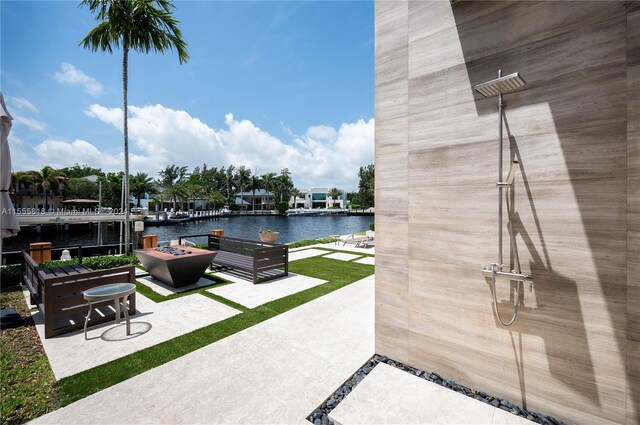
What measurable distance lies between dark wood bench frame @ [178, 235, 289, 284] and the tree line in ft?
83.5

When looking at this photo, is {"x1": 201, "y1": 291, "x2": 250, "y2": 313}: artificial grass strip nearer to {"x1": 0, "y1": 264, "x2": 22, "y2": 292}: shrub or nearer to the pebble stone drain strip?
the pebble stone drain strip

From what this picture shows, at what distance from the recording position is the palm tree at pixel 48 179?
37500 mm

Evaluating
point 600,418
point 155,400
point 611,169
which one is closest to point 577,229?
point 611,169

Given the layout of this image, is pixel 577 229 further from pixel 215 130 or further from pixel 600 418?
pixel 215 130

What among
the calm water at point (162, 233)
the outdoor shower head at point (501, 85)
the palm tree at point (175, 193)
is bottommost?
the calm water at point (162, 233)

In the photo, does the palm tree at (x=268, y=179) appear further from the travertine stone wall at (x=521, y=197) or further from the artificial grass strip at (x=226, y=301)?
the travertine stone wall at (x=521, y=197)

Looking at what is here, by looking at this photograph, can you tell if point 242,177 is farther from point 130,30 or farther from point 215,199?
point 130,30

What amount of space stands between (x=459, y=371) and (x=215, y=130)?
40.3m

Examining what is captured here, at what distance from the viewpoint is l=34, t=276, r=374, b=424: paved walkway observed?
2205 mm

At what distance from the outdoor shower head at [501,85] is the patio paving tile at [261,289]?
4.60 metres

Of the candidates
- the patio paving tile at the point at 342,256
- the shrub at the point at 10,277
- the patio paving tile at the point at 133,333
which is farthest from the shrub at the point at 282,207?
the patio paving tile at the point at 133,333

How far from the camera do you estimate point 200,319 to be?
420 cm

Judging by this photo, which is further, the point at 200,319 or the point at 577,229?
the point at 200,319

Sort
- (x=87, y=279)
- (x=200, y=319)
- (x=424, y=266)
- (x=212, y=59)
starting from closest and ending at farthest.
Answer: (x=424, y=266), (x=87, y=279), (x=200, y=319), (x=212, y=59)
